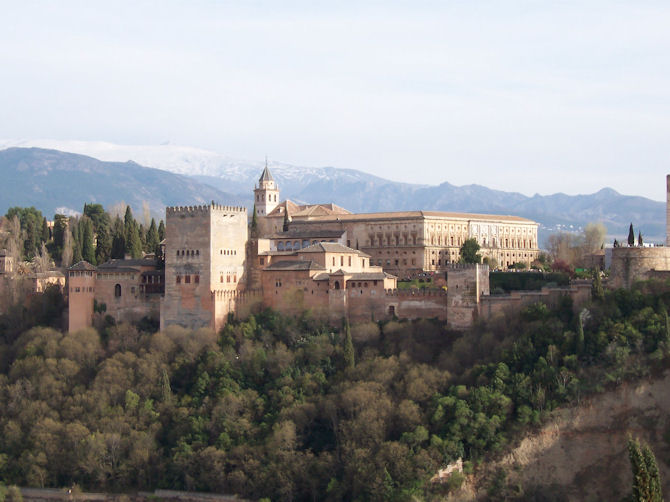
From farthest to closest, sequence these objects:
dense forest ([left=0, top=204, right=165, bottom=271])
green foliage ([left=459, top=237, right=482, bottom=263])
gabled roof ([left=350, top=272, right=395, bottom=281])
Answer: dense forest ([left=0, top=204, right=165, bottom=271]) → green foliage ([left=459, top=237, right=482, bottom=263]) → gabled roof ([left=350, top=272, right=395, bottom=281])

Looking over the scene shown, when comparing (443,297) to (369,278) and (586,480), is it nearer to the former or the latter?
(369,278)

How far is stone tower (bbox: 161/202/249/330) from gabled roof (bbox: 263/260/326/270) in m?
1.83

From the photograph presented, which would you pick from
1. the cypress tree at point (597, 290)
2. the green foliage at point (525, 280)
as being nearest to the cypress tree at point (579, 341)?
the cypress tree at point (597, 290)

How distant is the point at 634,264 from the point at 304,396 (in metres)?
14.8

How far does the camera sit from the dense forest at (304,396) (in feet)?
131

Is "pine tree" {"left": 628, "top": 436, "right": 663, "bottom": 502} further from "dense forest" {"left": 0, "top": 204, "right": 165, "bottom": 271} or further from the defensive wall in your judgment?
"dense forest" {"left": 0, "top": 204, "right": 165, "bottom": 271}

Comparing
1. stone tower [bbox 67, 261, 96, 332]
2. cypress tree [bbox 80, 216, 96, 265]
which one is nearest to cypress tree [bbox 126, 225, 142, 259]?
cypress tree [bbox 80, 216, 96, 265]

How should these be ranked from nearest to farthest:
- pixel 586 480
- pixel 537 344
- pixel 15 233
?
pixel 586 480, pixel 537 344, pixel 15 233

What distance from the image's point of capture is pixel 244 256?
167ft

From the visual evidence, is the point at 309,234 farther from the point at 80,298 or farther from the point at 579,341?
the point at 579,341

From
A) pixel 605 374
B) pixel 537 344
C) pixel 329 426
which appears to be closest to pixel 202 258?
pixel 329 426

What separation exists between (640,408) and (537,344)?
4.70 metres

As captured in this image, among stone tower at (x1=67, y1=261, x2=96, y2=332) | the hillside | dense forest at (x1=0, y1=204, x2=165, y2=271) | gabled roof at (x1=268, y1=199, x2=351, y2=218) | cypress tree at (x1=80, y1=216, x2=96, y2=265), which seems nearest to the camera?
the hillside

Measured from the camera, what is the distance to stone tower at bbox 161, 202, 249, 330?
161 feet
